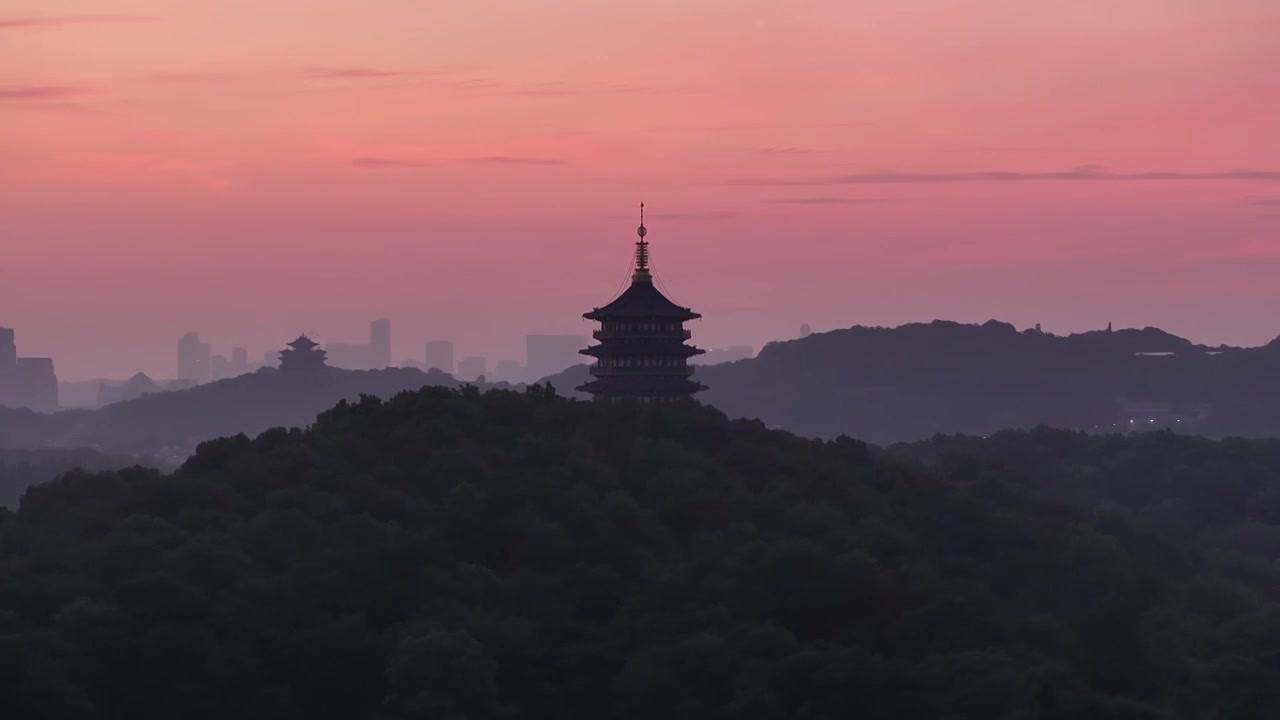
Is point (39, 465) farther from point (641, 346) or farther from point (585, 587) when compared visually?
point (585, 587)

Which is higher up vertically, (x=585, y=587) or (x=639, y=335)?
(x=639, y=335)

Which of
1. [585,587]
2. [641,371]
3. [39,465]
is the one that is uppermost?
[641,371]

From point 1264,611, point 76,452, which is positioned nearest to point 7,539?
point 1264,611

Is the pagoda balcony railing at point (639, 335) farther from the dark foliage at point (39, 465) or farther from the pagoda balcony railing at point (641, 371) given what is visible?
the dark foliage at point (39, 465)

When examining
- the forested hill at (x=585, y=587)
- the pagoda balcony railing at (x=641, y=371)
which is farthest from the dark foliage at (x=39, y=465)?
the forested hill at (x=585, y=587)

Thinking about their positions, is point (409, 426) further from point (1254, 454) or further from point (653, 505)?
point (1254, 454)

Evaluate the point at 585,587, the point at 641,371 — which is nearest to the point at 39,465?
the point at 641,371

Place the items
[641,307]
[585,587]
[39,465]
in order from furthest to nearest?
[39,465], [641,307], [585,587]
